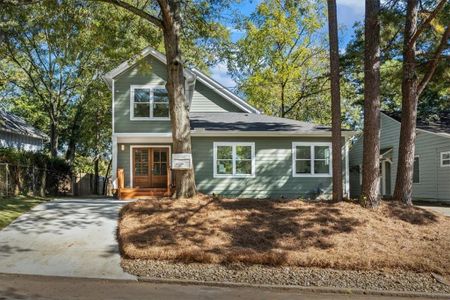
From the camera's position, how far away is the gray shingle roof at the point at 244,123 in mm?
19938

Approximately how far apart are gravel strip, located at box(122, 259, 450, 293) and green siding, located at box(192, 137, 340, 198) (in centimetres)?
1062

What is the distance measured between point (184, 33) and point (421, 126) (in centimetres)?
1324

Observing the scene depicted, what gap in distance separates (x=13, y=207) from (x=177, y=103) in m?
5.96

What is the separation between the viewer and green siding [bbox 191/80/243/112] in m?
23.4

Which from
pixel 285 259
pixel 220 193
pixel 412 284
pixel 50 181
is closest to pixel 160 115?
pixel 220 193

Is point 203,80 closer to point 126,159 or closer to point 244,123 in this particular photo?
point 244,123

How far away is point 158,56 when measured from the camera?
20359 millimetres

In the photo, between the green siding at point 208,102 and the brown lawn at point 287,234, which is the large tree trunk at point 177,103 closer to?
the brown lawn at point 287,234

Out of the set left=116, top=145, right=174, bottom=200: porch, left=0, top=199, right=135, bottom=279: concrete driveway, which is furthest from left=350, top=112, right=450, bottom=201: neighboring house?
left=0, top=199, right=135, bottom=279: concrete driveway

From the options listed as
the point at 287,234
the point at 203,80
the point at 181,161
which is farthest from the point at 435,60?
the point at 203,80

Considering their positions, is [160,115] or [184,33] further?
[160,115]

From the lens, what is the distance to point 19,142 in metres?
29.0

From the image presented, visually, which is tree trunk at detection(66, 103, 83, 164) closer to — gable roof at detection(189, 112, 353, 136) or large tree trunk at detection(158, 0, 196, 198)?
gable roof at detection(189, 112, 353, 136)

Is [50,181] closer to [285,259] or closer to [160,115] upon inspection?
[160,115]
